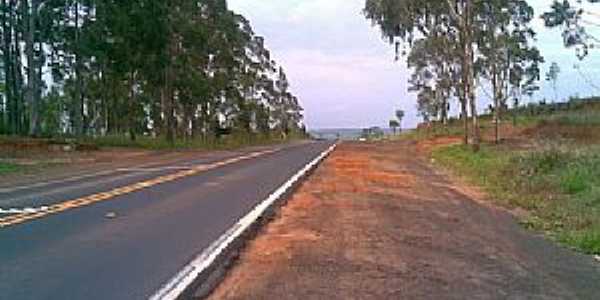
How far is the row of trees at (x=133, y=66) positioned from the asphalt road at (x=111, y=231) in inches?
969

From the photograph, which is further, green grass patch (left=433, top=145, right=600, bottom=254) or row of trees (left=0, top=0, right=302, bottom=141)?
row of trees (left=0, top=0, right=302, bottom=141)

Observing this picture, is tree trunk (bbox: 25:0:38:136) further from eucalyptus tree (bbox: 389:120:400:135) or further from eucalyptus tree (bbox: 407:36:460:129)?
eucalyptus tree (bbox: 389:120:400:135)

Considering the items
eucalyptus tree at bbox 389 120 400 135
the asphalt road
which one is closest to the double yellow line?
the asphalt road

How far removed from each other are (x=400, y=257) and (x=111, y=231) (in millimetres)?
4342

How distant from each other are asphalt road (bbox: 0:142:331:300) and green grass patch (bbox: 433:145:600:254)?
5.46m

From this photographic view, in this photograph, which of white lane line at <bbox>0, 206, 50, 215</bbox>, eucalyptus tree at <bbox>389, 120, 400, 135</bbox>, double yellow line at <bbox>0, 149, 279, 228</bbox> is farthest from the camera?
eucalyptus tree at <bbox>389, 120, 400, 135</bbox>

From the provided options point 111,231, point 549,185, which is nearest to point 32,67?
point 549,185

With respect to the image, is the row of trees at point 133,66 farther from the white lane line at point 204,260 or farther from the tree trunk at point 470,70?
the white lane line at point 204,260

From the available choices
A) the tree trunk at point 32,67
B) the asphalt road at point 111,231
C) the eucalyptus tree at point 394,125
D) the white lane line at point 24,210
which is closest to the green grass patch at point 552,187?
the asphalt road at point 111,231

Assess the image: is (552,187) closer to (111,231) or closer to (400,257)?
(400,257)

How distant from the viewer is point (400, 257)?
1111 cm

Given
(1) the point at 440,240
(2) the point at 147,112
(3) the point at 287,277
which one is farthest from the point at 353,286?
(2) the point at 147,112

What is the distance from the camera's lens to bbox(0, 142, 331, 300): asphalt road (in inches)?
352

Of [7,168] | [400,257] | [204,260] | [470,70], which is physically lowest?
[400,257]
